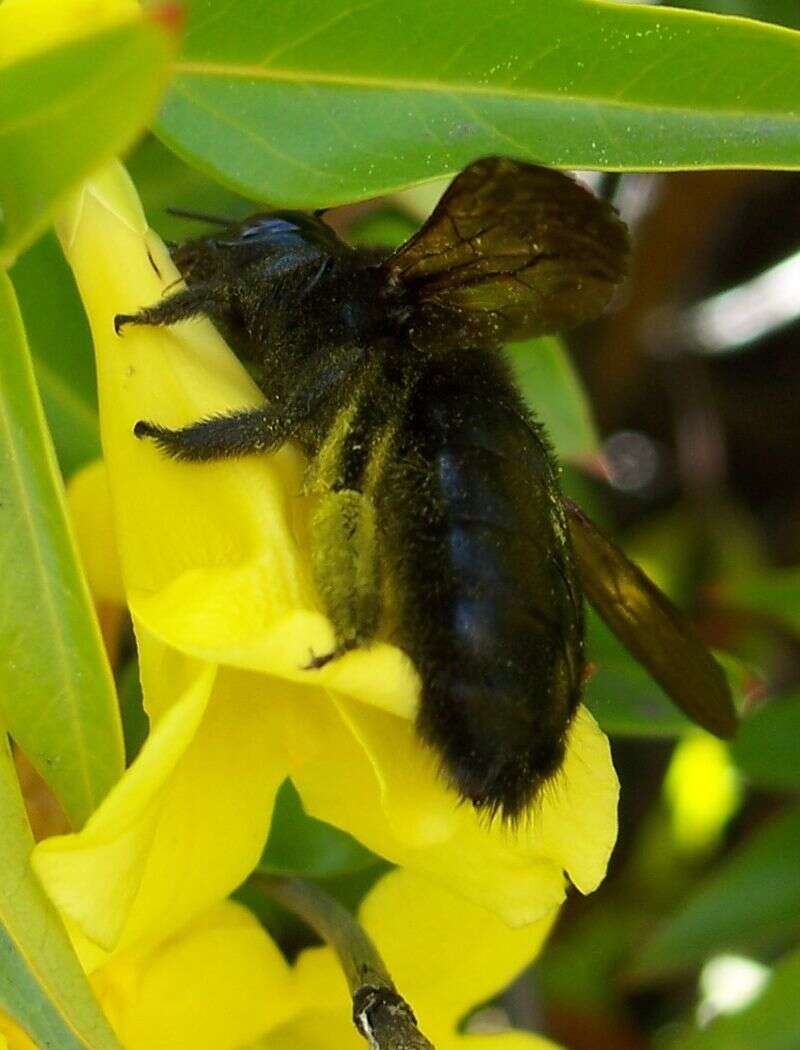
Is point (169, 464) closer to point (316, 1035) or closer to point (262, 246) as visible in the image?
point (262, 246)

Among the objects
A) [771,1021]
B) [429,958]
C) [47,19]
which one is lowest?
[771,1021]

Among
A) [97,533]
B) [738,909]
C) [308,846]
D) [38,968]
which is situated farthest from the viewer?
[738,909]

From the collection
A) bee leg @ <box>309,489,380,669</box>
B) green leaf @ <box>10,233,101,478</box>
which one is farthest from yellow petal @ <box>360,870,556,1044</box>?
green leaf @ <box>10,233,101,478</box>

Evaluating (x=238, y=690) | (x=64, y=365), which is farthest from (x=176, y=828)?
(x=64, y=365)

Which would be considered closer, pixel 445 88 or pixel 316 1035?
pixel 445 88

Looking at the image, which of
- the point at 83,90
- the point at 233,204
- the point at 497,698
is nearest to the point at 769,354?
the point at 233,204

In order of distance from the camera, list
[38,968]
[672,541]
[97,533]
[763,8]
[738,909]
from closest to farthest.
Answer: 1. [38,968]
2. [97,533]
3. [738,909]
4. [763,8]
5. [672,541]

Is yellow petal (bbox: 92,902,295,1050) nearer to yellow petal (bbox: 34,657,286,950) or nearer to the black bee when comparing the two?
yellow petal (bbox: 34,657,286,950)
